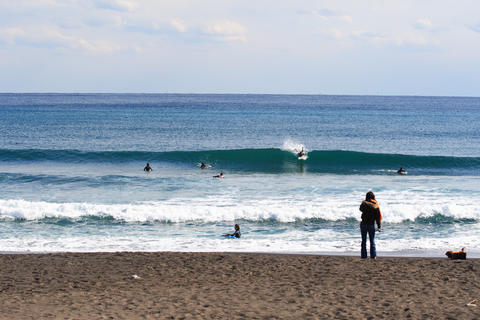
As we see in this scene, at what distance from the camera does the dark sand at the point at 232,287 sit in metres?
7.65

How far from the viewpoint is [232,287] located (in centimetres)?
915

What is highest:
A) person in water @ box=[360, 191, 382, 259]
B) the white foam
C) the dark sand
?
person in water @ box=[360, 191, 382, 259]

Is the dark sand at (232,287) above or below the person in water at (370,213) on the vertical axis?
below

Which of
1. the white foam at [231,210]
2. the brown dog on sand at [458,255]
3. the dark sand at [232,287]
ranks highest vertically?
the white foam at [231,210]

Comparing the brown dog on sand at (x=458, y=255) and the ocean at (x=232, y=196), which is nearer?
the brown dog on sand at (x=458, y=255)

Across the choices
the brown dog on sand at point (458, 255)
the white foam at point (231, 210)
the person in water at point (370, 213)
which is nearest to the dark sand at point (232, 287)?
the brown dog on sand at point (458, 255)

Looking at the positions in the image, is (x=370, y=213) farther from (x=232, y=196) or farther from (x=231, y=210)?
(x=232, y=196)

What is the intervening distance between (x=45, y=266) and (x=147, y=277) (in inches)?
100

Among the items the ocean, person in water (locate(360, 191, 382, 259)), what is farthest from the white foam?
person in water (locate(360, 191, 382, 259))

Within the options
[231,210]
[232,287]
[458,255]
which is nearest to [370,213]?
[458,255]

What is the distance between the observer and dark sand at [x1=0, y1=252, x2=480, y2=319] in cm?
765

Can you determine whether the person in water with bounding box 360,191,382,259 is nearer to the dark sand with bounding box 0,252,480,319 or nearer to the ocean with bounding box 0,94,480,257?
the dark sand with bounding box 0,252,480,319

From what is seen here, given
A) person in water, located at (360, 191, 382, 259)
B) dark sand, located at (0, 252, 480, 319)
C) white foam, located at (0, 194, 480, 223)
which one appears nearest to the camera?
dark sand, located at (0, 252, 480, 319)

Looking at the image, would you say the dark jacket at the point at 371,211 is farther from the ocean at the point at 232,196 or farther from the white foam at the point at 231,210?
the white foam at the point at 231,210
